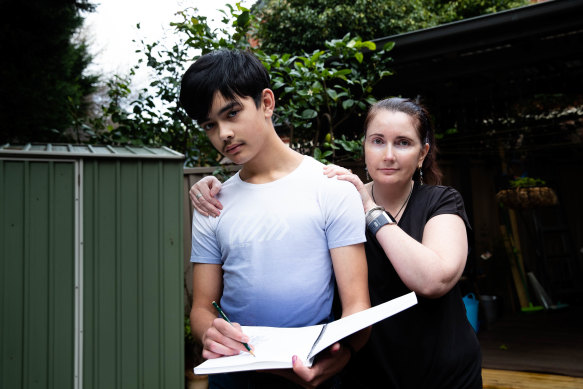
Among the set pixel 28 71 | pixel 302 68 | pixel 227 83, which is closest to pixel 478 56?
pixel 302 68

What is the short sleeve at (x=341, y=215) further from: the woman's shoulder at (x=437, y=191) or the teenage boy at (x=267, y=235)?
the woman's shoulder at (x=437, y=191)

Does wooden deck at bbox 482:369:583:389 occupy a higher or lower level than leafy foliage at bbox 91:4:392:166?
lower

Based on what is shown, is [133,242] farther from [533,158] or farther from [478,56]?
[533,158]

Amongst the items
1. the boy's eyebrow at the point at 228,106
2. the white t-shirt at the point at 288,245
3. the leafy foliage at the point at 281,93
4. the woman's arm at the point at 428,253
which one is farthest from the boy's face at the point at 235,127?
the leafy foliage at the point at 281,93

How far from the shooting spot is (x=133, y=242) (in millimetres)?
2896

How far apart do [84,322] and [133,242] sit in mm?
570

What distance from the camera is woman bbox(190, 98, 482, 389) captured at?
1.28 m

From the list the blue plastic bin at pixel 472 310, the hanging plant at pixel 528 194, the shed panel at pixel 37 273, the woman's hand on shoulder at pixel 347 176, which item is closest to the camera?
the woman's hand on shoulder at pixel 347 176

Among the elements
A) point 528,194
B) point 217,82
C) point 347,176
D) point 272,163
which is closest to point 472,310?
point 528,194

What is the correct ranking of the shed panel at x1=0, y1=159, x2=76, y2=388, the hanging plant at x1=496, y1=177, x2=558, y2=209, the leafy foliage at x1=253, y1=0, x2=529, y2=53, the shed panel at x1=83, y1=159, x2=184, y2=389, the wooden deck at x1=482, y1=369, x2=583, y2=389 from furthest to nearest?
the leafy foliage at x1=253, y1=0, x2=529, y2=53
the hanging plant at x1=496, y1=177, x2=558, y2=209
the wooden deck at x1=482, y1=369, x2=583, y2=389
the shed panel at x1=83, y1=159, x2=184, y2=389
the shed panel at x1=0, y1=159, x2=76, y2=388

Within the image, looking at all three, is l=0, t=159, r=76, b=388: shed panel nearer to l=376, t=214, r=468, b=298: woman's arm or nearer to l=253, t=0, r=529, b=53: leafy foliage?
l=376, t=214, r=468, b=298: woman's arm

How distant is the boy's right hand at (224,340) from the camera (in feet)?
3.47

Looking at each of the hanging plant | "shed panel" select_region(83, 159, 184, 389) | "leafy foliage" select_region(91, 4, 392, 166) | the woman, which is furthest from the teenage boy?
the hanging plant

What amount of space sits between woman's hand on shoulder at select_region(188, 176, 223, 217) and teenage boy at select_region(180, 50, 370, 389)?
0.04 m
